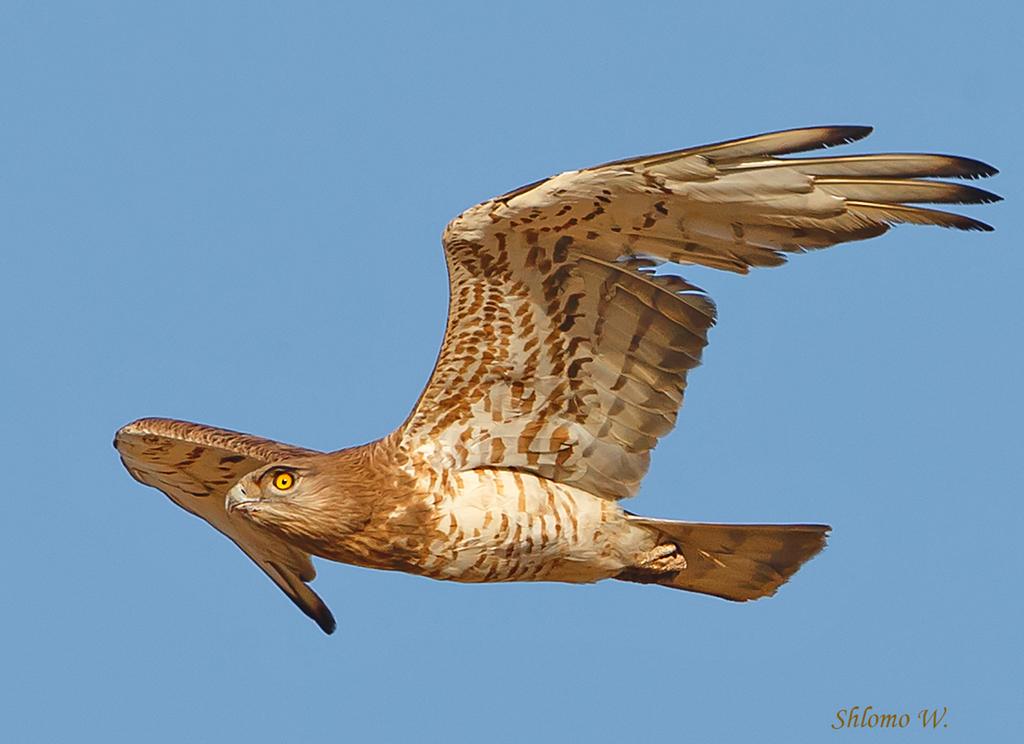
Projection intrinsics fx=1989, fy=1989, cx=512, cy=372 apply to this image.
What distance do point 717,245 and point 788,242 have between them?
41 cm

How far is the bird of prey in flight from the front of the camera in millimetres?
10750

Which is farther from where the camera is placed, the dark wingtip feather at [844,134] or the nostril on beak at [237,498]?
the nostril on beak at [237,498]

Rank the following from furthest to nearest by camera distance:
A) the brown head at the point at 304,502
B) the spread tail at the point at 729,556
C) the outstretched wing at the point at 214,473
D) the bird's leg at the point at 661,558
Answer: the outstretched wing at the point at 214,473, the bird's leg at the point at 661,558, the spread tail at the point at 729,556, the brown head at the point at 304,502

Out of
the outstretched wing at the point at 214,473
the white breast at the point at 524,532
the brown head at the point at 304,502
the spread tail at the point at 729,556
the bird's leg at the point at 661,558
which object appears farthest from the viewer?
the outstretched wing at the point at 214,473

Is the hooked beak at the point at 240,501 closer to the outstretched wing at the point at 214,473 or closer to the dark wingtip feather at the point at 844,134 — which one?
the outstretched wing at the point at 214,473

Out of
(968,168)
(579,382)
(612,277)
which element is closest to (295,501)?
(579,382)

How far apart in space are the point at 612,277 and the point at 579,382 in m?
0.82

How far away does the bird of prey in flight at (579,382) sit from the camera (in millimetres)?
10750

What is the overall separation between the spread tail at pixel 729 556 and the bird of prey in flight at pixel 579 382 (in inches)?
0.5

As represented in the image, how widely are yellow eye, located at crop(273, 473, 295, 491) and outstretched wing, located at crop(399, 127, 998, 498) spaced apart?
2.32 feet

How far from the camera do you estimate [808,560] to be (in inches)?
479

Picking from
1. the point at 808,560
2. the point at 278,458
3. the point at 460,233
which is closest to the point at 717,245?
the point at 460,233

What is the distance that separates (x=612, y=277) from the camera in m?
11.4

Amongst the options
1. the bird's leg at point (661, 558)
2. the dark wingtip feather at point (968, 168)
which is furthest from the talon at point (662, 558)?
the dark wingtip feather at point (968, 168)
